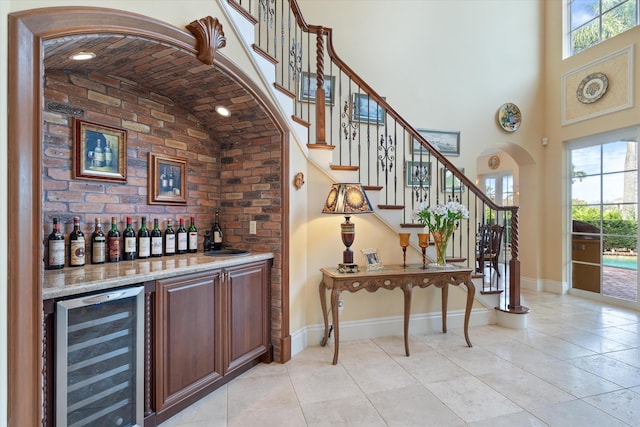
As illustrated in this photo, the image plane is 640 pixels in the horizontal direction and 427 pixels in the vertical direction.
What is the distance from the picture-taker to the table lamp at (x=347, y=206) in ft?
9.32

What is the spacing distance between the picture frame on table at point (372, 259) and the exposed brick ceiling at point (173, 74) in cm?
137

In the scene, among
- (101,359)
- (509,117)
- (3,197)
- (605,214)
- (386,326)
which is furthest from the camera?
(509,117)

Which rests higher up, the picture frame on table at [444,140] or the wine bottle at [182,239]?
the picture frame on table at [444,140]

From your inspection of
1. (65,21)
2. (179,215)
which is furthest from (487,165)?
(65,21)

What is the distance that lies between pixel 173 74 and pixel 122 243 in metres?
1.20

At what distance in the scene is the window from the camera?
460 centimetres

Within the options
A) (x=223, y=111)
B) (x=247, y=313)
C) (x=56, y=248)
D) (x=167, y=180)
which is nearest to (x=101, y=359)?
(x=56, y=248)

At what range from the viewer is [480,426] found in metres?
1.93

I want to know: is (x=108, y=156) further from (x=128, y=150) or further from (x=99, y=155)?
(x=128, y=150)

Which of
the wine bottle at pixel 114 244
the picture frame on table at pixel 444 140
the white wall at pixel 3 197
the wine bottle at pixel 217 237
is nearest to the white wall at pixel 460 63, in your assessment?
the picture frame on table at pixel 444 140

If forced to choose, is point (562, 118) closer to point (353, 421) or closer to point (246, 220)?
point (246, 220)

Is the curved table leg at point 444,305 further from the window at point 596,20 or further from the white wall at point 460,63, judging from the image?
the window at point 596,20

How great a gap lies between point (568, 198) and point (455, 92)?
2.44 metres

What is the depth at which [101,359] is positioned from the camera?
5.44ft
